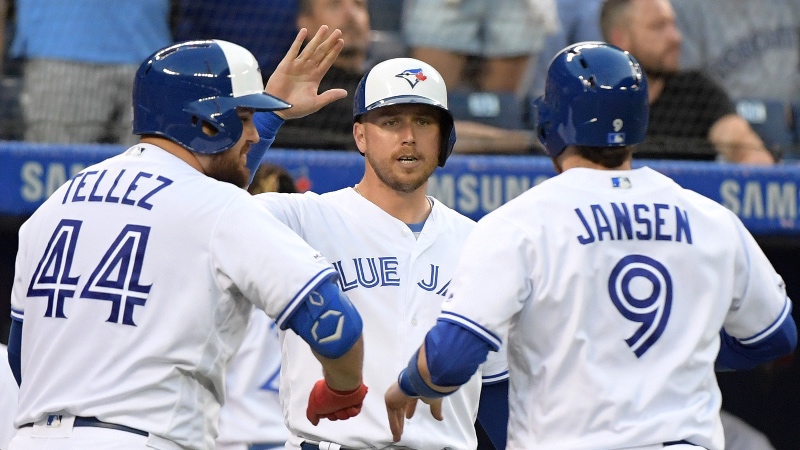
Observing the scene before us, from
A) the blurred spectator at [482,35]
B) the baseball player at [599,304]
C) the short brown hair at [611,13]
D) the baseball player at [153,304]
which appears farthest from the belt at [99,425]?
the short brown hair at [611,13]

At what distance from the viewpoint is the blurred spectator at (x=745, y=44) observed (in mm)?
6305

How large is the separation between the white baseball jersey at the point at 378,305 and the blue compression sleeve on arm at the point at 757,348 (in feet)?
1.95

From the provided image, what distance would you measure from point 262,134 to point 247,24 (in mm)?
2482

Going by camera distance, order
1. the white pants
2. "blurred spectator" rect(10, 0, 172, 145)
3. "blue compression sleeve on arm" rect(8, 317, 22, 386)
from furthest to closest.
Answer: "blurred spectator" rect(10, 0, 172, 145) → "blue compression sleeve on arm" rect(8, 317, 22, 386) → the white pants

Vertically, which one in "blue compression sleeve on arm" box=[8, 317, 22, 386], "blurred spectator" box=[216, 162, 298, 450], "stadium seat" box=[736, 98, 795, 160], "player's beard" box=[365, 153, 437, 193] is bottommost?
"blurred spectator" box=[216, 162, 298, 450]

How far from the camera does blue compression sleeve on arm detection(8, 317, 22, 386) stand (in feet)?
9.35

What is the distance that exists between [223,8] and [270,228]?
10.8ft

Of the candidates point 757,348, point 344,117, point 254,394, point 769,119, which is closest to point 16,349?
point 254,394

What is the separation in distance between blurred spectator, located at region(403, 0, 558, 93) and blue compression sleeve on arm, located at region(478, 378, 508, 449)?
286 cm

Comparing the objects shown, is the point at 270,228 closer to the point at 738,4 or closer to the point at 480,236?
the point at 480,236

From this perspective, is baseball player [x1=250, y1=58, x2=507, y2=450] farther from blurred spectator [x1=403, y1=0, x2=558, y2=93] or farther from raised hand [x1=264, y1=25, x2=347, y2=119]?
blurred spectator [x1=403, y1=0, x2=558, y2=93]

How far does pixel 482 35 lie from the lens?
5906mm

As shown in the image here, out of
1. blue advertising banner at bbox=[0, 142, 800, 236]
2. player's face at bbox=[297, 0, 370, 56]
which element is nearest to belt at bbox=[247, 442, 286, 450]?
blue advertising banner at bbox=[0, 142, 800, 236]

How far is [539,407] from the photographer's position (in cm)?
255
